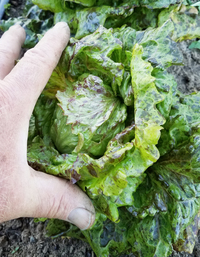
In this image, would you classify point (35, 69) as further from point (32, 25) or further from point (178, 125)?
point (32, 25)

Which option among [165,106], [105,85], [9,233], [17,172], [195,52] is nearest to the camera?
[17,172]

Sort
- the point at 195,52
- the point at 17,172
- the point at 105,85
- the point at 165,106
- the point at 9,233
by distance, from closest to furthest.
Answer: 1. the point at 17,172
2. the point at 165,106
3. the point at 105,85
4. the point at 9,233
5. the point at 195,52

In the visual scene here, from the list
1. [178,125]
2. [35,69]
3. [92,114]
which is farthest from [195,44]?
[35,69]

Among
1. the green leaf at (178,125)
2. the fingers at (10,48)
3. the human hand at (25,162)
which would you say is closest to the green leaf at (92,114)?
the human hand at (25,162)

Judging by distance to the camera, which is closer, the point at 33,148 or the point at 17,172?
the point at 17,172

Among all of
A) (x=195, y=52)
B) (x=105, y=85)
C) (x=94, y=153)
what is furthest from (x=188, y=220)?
(x=195, y=52)

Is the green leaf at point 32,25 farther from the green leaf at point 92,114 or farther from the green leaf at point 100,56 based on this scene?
the green leaf at point 92,114

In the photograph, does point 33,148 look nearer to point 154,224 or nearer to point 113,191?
point 113,191
